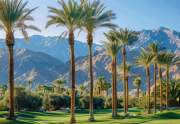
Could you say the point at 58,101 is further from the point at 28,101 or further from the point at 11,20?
the point at 11,20

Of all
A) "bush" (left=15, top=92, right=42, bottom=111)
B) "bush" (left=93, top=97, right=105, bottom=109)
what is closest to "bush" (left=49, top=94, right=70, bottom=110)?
"bush" (left=93, top=97, right=105, bottom=109)

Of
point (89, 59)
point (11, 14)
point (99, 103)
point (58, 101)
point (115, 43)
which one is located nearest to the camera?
point (11, 14)

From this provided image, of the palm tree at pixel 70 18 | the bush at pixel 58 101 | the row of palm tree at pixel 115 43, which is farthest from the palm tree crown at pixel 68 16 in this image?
the bush at pixel 58 101

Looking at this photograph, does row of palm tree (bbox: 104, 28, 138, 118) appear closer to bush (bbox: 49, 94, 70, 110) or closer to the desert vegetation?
the desert vegetation

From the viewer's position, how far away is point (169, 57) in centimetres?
9962

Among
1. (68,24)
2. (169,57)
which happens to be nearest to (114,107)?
(68,24)

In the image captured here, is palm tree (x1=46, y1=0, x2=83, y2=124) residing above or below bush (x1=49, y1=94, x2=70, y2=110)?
above

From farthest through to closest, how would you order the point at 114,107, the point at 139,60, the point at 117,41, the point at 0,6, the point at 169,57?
the point at 169,57, the point at 139,60, the point at 117,41, the point at 114,107, the point at 0,6

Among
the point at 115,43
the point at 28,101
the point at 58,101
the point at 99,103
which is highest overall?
the point at 115,43

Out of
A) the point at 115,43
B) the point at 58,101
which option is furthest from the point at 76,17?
the point at 58,101

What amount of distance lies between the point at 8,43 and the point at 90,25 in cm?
1477

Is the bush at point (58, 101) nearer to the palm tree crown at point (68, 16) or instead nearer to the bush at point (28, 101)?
Answer: the bush at point (28, 101)

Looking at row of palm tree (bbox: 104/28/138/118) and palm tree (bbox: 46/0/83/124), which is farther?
row of palm tree (bbox: 104/28/138/118)

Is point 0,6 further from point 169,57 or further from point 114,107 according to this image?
point 169,57
